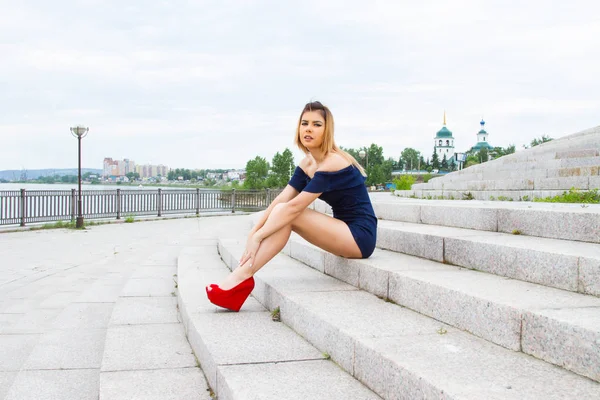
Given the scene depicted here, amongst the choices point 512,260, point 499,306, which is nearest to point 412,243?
point 512,260

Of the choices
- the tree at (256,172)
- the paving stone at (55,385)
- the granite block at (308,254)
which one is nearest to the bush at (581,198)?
the granite block at (308,254)

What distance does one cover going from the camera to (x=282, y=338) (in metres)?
3.09

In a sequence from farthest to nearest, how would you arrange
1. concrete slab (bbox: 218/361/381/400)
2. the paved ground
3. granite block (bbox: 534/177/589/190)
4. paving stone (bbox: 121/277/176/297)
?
granite block (bbox: 534/177/589/190) < paving stone (bbox: 121/277/176/297) < the paved ground < concrete slab (bbox: 218/361/381/400)

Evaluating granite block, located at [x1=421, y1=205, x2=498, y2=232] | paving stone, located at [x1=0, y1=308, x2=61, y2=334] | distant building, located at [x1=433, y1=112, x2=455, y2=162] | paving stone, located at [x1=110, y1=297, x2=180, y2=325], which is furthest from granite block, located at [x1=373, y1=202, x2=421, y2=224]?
distant building, located at [x1=433, y1=112, x2=455, y2=162]

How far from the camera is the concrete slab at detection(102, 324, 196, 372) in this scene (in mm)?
3178

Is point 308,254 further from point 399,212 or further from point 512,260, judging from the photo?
point 512,260

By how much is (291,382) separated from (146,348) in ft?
4.75

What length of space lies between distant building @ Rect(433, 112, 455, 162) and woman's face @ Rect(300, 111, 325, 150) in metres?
174

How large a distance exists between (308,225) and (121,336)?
5.04ft

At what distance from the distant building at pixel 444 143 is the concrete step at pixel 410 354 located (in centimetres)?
17473

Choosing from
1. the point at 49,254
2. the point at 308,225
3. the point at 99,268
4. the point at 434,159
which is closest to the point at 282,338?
the point at 308,225

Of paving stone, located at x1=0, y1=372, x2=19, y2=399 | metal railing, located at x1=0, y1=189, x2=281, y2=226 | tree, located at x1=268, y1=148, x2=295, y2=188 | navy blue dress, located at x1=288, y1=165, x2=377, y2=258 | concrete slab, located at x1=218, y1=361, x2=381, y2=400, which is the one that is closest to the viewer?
concrete slab, located at x1=218, y1=361, x2=381, y2=400

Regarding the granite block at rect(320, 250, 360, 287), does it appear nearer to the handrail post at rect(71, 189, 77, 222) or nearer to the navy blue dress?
the navy blue dress

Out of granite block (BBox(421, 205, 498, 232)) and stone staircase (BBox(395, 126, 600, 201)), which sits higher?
stone staircase (BBox(395, 126, 600, 201))
